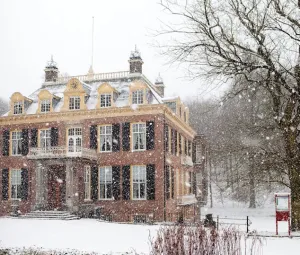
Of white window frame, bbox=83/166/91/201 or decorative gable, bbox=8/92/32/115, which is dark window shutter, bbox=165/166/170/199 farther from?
decorative gable, bbox=8/92/32/115

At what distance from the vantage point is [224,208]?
128 ft

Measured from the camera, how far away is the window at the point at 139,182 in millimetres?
25562

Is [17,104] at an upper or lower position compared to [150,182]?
upper

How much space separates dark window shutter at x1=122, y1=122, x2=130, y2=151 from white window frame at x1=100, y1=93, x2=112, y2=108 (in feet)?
6.41

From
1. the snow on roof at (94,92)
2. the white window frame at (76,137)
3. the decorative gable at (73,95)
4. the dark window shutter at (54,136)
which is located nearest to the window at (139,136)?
the snow on roof at (94,92)

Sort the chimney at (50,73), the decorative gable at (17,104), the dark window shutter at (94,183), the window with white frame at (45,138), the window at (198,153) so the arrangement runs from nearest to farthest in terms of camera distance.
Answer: the dark window shutter at (94,183), the window with white frame at (45,138), the decorative gable at (17,104), the chimney at (50,73), the window at (198,153)

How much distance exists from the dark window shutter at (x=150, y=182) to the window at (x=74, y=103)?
21.8 ft

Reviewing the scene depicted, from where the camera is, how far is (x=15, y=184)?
2850 centimetres

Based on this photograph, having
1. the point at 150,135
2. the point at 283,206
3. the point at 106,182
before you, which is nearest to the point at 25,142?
the point at 106,182

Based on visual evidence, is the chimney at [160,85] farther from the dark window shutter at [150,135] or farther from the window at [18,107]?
the window at [18,107]

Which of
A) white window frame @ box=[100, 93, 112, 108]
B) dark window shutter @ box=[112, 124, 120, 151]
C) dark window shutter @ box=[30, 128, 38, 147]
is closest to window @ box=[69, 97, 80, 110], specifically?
white window frame @ box=[100, 93, 112, 108]

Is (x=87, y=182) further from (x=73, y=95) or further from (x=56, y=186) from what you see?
(x=73, y=95)

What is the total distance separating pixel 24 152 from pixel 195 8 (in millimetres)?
18975

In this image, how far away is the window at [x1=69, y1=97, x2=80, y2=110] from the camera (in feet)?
91.2
